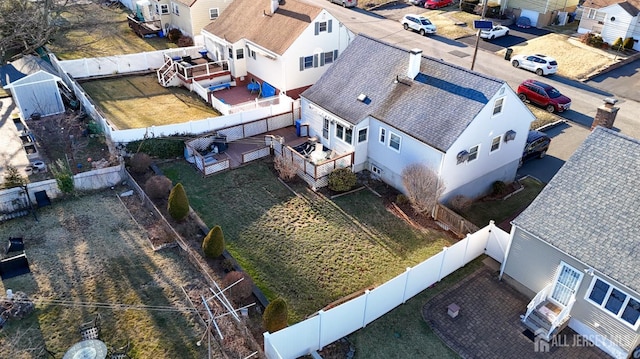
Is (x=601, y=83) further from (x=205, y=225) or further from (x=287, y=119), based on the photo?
(x=205, y=225)

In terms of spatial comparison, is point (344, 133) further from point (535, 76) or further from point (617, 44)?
point (617, 44)

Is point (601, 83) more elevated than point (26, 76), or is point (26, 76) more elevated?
point (26, 76)


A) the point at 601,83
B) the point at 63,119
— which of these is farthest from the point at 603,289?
the point at 63,119

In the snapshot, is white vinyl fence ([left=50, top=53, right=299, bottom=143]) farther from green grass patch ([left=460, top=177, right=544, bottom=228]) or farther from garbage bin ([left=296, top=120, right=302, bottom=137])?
green grass patch ([left=460, top=177, right=544, bottom=228])

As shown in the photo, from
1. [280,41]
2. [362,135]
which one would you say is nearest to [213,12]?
[280,41]

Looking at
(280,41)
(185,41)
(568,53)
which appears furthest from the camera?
(185,41)
